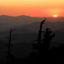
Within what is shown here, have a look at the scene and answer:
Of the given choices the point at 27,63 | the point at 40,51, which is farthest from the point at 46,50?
the point at 27,63

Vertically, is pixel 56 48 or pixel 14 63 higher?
pixel 56 48

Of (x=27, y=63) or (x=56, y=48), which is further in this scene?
(x=27, y=63)

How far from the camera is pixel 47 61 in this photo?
1493 centimetres

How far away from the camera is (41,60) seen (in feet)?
49.6

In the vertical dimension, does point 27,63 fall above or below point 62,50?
below

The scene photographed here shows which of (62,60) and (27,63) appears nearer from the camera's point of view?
(62,60)

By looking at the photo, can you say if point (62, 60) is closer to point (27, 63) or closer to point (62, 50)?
point (62, 50)

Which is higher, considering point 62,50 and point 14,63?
point 62,50

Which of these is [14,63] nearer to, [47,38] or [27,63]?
[27,63]

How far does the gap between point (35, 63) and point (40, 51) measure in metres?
0.74

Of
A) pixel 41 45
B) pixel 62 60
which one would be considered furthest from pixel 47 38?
pixel 62 60

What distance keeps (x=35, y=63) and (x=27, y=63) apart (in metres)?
0.62

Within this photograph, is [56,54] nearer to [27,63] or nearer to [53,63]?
[53,63]

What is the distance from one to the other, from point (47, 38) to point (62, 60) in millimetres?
1501
